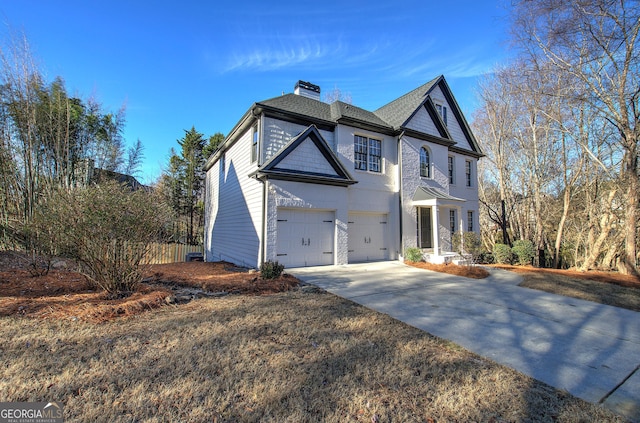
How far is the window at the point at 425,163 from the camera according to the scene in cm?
1353

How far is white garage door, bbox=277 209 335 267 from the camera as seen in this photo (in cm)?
964

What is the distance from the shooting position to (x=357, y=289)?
6.75 m

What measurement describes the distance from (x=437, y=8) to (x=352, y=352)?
11452 millimetres

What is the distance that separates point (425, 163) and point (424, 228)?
123 inches

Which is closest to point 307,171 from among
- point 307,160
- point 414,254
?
point 307,160

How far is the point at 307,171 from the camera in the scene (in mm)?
9891

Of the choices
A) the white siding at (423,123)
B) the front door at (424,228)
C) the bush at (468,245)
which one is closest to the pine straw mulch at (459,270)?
the bush at (468,245)

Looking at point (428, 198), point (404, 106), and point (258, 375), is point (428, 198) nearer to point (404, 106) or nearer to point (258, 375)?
point (404, 106)

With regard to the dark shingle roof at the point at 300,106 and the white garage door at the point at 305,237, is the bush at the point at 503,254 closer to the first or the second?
the white garage door at the point at 305,237

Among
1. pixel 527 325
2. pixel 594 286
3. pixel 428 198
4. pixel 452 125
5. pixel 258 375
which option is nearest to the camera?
pixel 258 375

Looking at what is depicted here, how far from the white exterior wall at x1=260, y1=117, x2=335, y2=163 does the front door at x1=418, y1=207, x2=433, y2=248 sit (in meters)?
6.67

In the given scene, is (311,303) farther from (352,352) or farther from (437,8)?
(437,8)

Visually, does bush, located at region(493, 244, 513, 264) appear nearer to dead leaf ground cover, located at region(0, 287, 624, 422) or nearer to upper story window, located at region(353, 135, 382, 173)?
upper story window, located at region(353, 135, 382, 173)

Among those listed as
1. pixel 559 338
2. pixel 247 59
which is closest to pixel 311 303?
pixel 559 338
